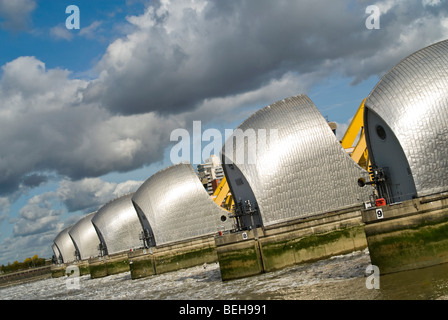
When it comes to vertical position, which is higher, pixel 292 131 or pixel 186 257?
pixel 292 131

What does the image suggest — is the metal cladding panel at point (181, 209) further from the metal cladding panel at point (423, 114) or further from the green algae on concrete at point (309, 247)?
the metal cladding panel at point (423, 114)

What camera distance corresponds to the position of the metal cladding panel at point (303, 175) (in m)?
30.8

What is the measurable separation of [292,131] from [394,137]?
8.01m

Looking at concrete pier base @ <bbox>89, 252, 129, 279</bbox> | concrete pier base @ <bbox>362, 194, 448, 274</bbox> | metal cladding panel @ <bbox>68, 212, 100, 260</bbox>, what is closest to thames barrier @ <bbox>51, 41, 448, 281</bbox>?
concrete pier base @ <bbox>362, 194, 448, 274</bbox>

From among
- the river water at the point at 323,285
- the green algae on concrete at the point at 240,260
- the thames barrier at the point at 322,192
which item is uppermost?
the thames barrier at the point at 322,192

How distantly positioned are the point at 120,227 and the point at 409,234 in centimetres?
4625

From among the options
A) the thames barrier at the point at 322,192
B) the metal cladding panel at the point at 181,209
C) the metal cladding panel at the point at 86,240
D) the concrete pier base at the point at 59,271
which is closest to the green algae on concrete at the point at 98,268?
the thames barrier at the point at 322,192

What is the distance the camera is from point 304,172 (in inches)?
1215

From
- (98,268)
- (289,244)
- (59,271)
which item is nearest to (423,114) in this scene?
(289,244)

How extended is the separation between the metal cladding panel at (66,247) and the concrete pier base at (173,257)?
47935 millimetres

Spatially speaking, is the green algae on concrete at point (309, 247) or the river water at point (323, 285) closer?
the river water at point (323, 285)
